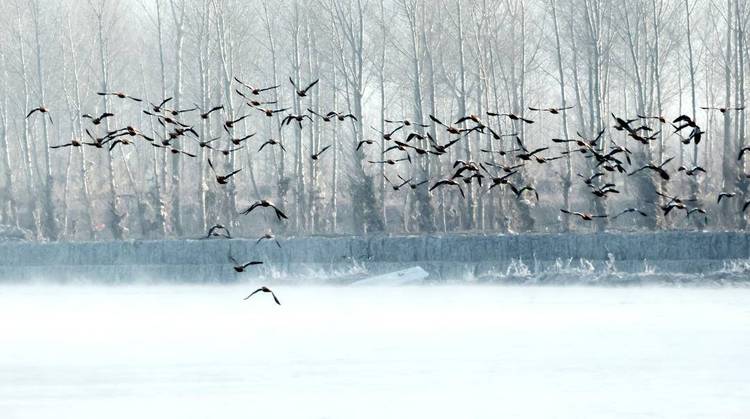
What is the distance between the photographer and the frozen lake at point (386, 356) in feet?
47.0

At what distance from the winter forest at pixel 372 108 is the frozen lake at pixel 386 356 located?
5.75 m

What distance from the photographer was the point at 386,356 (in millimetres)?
18016

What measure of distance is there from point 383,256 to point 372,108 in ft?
96.2

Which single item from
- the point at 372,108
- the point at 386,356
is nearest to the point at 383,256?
the point at 386,356

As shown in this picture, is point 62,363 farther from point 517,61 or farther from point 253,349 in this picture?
point 517,61

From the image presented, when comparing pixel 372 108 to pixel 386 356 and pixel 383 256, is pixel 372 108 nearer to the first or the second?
pixel 383 256

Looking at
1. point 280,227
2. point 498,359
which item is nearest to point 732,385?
point 498,359

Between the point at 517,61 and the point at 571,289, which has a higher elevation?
the point at 517,61

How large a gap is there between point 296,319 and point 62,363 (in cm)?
622

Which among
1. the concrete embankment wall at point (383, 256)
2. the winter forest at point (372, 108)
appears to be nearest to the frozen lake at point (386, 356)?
the concrete embankment wall at point (383, 256)

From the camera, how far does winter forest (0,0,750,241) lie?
36688 millimetres

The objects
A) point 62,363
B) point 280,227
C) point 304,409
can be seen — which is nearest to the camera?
point 304,409

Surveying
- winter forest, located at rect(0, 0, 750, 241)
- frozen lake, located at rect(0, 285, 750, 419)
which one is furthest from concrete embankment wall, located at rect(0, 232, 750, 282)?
frozen lake, located at rect(0, 285, 750, 419)

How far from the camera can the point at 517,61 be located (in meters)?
48.5
